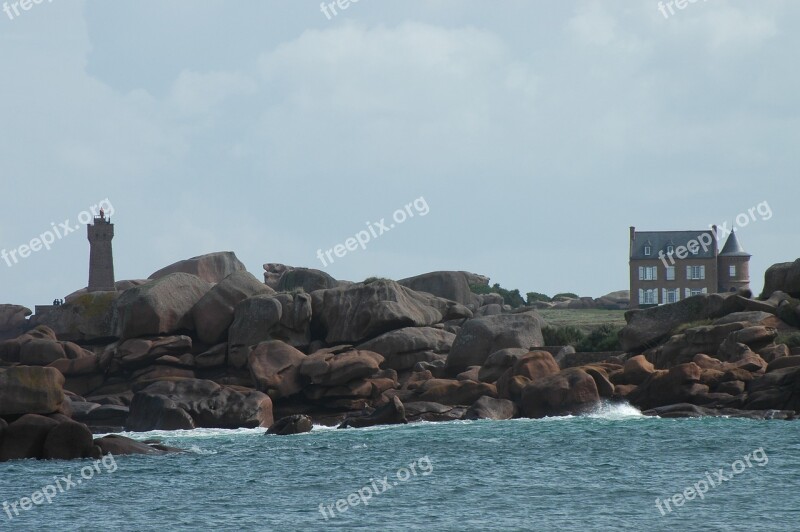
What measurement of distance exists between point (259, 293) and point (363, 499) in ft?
95.6

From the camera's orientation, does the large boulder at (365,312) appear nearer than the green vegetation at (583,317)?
Yes

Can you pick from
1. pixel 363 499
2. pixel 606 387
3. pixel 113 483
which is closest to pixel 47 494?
pixel 113 483

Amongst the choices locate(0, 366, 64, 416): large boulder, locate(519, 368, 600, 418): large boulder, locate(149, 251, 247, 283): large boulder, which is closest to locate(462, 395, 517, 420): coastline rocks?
locate(519, 368, 600, 418): large boulder

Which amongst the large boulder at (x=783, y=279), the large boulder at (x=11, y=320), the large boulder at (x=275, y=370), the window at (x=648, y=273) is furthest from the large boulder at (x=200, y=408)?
the window at (x=648, y=273)

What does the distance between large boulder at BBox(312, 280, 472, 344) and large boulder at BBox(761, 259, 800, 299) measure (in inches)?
648

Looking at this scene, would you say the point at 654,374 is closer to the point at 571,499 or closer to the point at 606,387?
the point at 606,387

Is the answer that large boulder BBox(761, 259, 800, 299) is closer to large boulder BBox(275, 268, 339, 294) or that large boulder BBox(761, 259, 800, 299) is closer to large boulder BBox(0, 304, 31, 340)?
large boulder BBox(275, 268, 339, 294)

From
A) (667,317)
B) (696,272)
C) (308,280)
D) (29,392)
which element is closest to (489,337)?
(667,317)

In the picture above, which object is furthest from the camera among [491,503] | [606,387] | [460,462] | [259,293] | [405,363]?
[259,293]

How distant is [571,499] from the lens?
26734 mm

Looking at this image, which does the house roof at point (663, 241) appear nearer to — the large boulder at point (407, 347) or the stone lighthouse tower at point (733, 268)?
the stone lighthouse tower at point (733, 268)

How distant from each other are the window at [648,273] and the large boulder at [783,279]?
35511 millimetres

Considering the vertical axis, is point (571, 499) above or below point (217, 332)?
below

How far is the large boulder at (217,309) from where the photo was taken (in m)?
54.0
